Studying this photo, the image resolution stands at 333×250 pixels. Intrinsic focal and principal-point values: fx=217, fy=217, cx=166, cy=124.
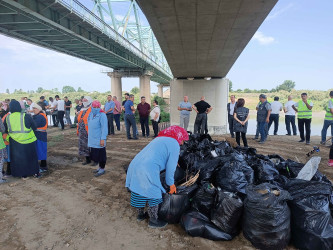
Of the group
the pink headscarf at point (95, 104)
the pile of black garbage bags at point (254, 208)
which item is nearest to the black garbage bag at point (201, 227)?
the pile of black garbage bags at point (254, 208)

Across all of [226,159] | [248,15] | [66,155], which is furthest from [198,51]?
[66,155]

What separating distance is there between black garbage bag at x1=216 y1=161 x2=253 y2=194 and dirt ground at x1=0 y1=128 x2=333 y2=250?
1.93 ft

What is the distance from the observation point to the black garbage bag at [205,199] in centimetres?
268

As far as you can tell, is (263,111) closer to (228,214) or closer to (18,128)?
(228,214)

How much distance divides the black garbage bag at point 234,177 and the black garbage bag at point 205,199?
11.5 inches

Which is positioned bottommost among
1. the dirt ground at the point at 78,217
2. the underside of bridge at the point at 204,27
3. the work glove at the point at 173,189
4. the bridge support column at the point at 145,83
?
the dirt ground at the point at 78,217

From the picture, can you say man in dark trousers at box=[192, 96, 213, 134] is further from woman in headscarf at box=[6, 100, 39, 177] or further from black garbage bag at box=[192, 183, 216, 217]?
black garbage bag at box=[192, 183, 216, 217]

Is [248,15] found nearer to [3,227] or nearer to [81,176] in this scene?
[81,176]

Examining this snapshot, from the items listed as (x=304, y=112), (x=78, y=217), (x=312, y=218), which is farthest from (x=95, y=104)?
(x=304, y=112)

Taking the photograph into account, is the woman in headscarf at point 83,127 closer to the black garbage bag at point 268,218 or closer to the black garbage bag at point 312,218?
the black garbage bag at point 268,218

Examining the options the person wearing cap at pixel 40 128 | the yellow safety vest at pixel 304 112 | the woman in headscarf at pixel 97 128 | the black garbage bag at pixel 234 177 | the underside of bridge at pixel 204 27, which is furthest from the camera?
the yellow safety vest at pixel 304 112

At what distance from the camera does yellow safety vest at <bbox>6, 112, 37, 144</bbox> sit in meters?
4.10

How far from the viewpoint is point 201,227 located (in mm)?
2484

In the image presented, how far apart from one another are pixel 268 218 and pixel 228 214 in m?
0.41
